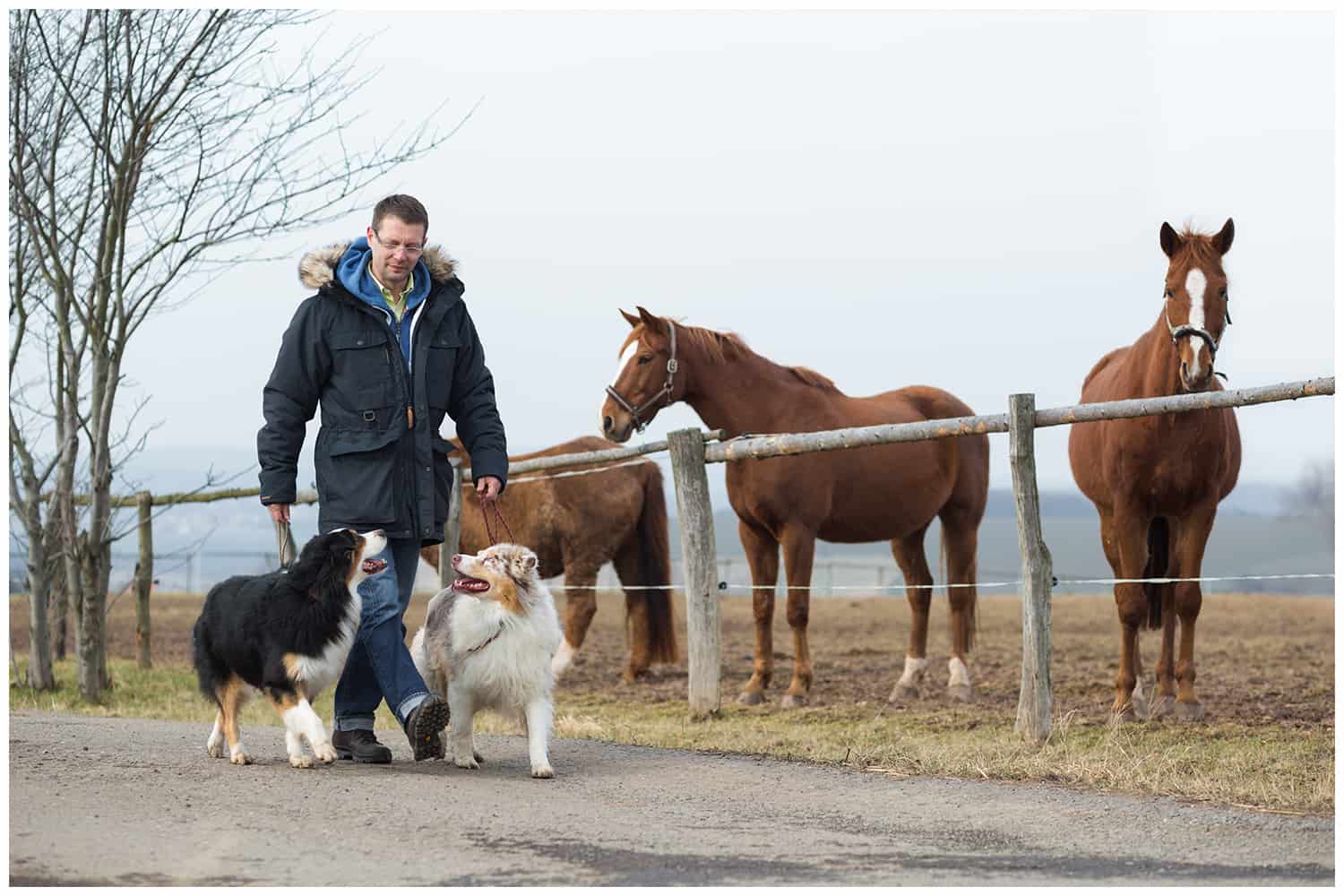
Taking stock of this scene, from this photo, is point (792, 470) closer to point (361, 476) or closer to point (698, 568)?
point (698, 568)

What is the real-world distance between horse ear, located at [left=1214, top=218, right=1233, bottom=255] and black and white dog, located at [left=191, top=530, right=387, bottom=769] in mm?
4911

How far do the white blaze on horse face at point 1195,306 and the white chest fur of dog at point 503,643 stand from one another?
12.4ft

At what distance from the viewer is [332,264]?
21.1ft

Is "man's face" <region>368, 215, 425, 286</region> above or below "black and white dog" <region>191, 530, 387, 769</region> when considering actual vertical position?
above

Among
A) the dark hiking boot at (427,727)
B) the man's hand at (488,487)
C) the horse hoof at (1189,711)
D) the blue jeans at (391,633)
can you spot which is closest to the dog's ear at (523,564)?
the man's hand at (488,487)

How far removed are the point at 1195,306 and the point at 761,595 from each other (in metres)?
3.50

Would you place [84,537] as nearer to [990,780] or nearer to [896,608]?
[990,780]

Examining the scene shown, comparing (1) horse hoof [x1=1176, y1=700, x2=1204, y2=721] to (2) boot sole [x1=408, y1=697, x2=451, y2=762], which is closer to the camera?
(2) boot sole [x1=408, y1=697, x2=451, y2=762]

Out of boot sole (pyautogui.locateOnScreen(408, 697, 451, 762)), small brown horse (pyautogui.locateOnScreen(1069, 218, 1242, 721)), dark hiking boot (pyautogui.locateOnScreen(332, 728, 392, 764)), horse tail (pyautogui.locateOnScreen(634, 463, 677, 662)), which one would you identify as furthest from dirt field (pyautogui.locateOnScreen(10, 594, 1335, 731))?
dark hiking boot (pyautogui.locateOnScreen(332, 728, 392, 764))

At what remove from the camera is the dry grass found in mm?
6512

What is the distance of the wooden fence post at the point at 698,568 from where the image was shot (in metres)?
9.11

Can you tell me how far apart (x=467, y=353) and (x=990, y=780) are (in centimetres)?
278

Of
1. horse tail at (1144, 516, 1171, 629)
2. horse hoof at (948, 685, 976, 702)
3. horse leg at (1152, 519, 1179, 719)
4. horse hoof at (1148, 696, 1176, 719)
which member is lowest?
horse hoof at (948, 685, 976, 702)

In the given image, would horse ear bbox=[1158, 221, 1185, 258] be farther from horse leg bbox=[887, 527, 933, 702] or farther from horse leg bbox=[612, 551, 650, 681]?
horse leg bbox=[612, 551, 650, 681]
